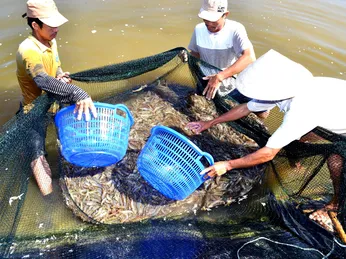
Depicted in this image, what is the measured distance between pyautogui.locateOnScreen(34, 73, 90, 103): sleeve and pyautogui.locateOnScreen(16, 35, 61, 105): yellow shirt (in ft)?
0.49

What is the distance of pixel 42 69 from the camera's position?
11.4 ft

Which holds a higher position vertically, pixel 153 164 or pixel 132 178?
pixel 153 164

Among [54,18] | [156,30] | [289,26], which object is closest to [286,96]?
[54,18]

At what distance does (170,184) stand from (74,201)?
4.17ft

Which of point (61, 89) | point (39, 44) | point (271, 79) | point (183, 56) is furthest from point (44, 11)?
point (271, 79)

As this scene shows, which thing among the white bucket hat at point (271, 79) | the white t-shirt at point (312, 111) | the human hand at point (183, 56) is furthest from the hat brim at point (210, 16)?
the white t-shirt at point (312, 111)

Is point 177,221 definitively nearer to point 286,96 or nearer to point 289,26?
point 286,96

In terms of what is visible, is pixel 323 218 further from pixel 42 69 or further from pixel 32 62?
pixel 32 62

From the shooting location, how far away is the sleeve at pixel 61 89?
3240 mm

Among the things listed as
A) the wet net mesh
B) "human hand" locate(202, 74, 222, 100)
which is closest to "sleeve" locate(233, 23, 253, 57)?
the wet net mesh

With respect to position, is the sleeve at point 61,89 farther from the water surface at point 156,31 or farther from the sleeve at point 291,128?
the water surface at point 156,31

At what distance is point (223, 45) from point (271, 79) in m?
2.14

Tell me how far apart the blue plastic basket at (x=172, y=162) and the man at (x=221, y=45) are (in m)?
1.29

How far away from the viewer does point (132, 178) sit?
4031 mm
